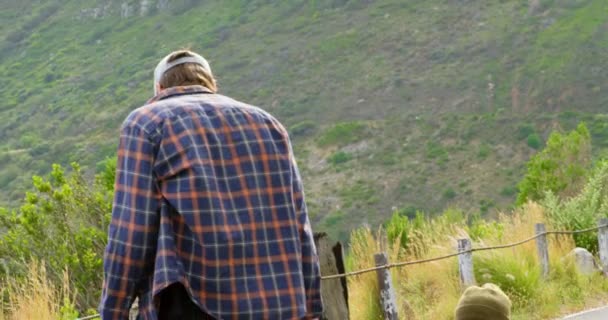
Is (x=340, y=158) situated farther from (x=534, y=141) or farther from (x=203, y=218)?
(x=203, y=218)

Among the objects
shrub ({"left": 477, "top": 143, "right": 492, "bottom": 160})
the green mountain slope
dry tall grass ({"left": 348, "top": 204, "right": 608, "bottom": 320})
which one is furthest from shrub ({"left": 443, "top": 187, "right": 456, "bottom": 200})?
dry tall grass ({"left": 348, "top": 204, "right": 608, "bottom": 320})

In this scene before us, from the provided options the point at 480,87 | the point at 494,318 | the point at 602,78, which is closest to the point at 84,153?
the point at 480,87

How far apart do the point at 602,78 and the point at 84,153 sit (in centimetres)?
3258

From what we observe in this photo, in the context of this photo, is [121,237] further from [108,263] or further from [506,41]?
[506,41]

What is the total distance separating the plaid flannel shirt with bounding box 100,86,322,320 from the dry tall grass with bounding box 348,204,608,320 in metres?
6.19

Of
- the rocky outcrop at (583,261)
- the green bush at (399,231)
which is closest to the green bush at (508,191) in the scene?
the green bush at (399,231)

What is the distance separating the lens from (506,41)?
7894 centimetres

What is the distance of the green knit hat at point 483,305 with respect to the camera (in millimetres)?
4633

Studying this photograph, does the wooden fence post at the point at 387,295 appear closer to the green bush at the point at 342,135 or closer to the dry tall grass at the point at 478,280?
A: the dry tall grass at the point at 478,280

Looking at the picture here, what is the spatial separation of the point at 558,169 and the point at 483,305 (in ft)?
93.9

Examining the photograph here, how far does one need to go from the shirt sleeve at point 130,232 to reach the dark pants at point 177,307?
9 centimetres

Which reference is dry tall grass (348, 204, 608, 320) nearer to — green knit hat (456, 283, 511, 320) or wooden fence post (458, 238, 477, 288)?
wooden fence post (458, 238, 477, 288)

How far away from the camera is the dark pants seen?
323 cm

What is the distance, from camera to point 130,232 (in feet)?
10.4
